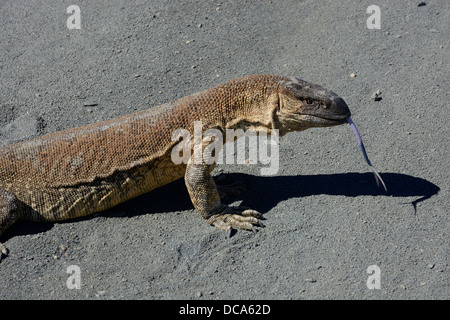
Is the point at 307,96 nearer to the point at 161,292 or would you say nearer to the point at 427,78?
the point at 161,292

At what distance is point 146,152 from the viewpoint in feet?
23.4

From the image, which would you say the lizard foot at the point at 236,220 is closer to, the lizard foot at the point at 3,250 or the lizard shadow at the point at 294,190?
the lizard shadow at the point at 294,190

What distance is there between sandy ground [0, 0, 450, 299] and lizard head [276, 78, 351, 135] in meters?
1.15

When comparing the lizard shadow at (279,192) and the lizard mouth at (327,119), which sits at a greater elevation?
the lizard mouth at (327,119)

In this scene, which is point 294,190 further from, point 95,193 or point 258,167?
point 95,193

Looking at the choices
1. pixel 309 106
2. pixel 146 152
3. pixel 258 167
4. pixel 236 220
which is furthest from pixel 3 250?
pixel 309 106

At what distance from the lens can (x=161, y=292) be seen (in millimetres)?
Result: 6465

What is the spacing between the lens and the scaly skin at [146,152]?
7.07 m

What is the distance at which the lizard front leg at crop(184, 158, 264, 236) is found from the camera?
7.04 m

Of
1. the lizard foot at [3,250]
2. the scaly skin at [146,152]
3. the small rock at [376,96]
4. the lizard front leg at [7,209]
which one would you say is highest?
the small rock at [376,96]

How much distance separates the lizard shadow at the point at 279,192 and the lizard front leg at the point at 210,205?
1.10ft

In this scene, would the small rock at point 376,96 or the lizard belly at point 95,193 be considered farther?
the small rock at point 376,96

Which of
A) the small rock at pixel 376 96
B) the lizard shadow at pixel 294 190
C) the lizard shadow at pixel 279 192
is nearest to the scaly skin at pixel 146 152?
the lizard shadow at pixel 279 192
